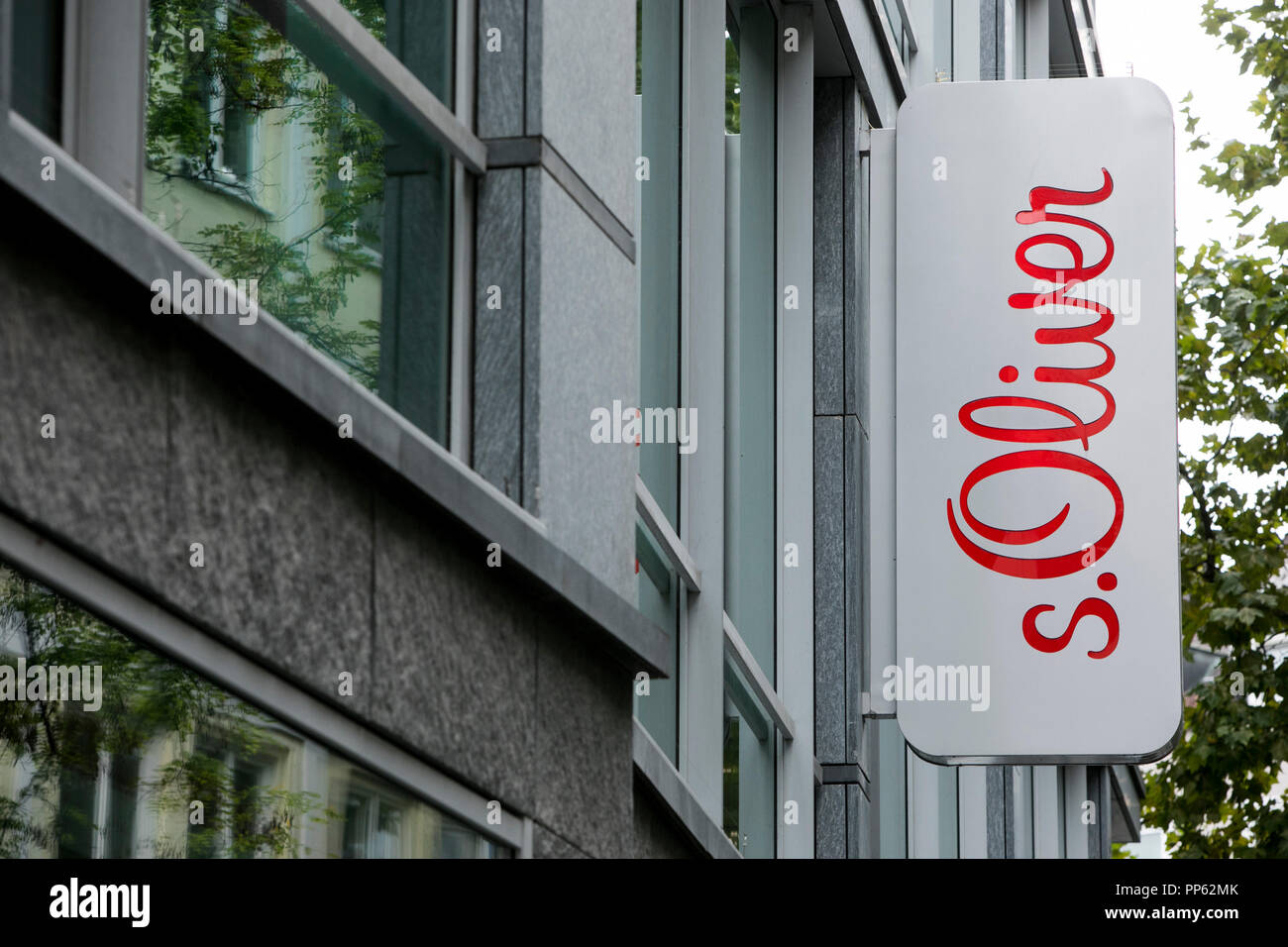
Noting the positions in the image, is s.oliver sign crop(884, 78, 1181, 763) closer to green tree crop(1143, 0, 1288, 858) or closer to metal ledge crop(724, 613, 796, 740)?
metal ledge crop(724, 613, 796, 740)

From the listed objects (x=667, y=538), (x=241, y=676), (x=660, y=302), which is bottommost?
(x=241, y=676)

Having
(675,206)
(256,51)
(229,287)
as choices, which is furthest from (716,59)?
(229,287)

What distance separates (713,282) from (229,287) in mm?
4080

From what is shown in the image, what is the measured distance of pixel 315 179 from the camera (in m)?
3.98

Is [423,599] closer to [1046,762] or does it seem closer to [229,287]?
[229,287]

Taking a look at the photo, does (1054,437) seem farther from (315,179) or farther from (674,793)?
(315,179)

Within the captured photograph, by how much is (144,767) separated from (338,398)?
0.72 meters

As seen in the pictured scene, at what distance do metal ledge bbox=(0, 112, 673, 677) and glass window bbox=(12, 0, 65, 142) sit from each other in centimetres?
23

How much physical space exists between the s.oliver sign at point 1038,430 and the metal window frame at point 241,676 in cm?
369

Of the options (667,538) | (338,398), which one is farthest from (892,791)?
(338,398)

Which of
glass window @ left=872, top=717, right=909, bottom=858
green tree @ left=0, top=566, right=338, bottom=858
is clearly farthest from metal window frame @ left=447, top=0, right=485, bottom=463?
glass window @ left=872, top=717, right=909, bottom=858

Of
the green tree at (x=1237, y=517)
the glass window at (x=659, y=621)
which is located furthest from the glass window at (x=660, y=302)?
the green tree at (x=1237, y=517)

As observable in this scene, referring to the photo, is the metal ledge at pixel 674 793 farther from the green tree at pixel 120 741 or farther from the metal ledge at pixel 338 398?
the green tree at pixel 120 741

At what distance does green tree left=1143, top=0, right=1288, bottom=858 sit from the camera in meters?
16.3
